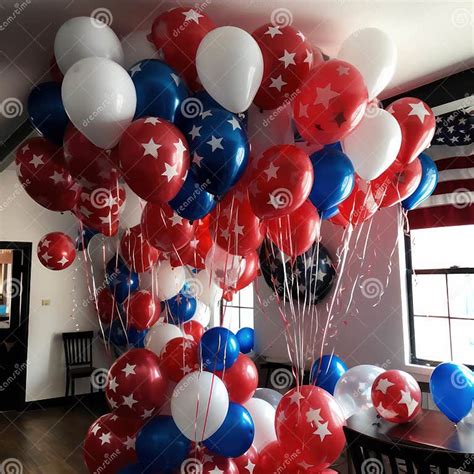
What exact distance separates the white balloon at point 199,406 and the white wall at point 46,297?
4.14 meters

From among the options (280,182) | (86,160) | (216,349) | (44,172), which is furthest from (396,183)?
(44,172)

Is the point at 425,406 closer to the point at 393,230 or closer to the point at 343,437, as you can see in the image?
the point at 393,230

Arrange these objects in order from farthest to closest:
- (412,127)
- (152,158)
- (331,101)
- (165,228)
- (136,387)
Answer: (165,228) → (412,127) → (136,387) → (331,101) → (152,158)

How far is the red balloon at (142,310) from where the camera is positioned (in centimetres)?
304

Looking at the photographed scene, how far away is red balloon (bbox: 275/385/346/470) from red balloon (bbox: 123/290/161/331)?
1353 millimetres

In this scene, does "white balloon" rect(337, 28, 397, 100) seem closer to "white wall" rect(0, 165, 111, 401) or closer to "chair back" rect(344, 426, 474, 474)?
"chair back" rect(344, 426, 474, 474)

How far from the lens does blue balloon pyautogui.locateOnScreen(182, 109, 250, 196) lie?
1675 mm

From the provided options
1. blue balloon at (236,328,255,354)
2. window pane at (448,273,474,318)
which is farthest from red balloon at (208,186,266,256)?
blue balloon at (236,328,255,354)

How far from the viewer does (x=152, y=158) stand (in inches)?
62.7

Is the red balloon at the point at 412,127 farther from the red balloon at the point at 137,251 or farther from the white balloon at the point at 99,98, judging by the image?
the red balloon at the point at 137,251

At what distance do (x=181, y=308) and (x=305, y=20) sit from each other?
2000 mm

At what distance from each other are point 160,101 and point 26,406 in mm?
4698

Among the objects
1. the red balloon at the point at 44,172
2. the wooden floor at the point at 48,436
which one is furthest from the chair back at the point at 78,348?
the red balloon at the point at 44,172

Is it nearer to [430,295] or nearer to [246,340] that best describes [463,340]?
[430,295]
